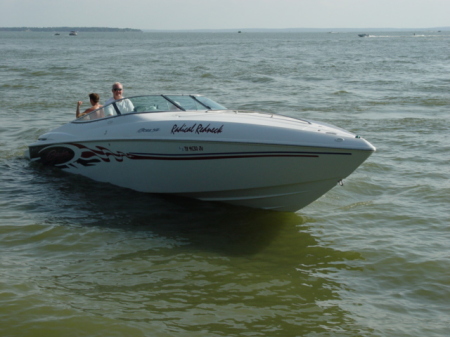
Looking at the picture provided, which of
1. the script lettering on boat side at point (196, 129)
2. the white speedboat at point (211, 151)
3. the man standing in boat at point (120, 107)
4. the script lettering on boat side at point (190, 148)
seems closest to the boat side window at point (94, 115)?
the white speedboat at point (211, 151)

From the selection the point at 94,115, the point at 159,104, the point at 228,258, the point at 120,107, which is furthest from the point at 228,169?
the point at 94,115

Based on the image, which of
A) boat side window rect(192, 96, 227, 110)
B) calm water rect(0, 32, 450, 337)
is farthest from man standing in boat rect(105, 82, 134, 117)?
calm water rect(0, 32, 450, 337)

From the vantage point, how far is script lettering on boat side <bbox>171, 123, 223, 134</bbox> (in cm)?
744

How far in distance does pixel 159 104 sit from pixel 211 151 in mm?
1627

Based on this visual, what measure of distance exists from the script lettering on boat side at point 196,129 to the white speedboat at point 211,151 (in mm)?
14

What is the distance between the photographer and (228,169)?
7.55 m

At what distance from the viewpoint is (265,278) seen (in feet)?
19.9

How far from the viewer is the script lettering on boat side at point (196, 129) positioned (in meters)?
7.44

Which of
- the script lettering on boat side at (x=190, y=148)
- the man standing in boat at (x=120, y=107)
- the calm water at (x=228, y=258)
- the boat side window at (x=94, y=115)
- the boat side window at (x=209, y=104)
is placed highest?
the boat side window at (x=209, y=104)

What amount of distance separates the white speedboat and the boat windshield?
0.02 meters

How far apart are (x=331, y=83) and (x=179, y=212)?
18.2 m

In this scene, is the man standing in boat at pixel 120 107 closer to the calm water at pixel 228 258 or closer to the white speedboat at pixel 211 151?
the white speedboat at pixel 211 151

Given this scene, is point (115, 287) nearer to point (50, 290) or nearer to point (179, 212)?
point (50, 290)

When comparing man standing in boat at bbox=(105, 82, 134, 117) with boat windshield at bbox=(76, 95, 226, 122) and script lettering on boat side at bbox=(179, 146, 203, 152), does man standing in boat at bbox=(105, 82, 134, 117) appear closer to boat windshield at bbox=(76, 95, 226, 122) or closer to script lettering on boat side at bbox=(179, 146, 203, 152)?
boat windshield at bbox=(76, 95, 226, 122)
